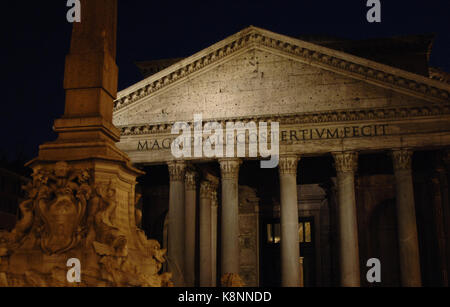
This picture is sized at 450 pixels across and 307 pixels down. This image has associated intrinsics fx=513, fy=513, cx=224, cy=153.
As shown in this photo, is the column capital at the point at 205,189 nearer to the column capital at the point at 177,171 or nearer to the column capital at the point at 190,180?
the column capital at the point at 190,180

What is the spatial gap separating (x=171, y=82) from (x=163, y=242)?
434 inches

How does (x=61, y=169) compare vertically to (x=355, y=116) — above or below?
below

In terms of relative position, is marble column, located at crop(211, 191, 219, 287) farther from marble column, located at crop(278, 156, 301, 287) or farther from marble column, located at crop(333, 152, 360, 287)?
marble column, located at crop(333, 152, 360, 287)

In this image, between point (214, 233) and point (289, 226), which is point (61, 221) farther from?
point (214, 233)

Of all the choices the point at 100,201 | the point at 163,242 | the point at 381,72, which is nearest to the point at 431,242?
the point at 381,72

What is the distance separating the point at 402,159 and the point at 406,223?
2477 millimetres

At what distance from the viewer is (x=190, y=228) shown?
22266mm

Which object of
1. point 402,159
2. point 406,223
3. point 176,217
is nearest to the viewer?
point 406,223

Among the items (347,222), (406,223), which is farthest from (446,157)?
(347,222)

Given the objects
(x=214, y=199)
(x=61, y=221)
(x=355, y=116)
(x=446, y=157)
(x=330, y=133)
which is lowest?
(x=61, y=221)

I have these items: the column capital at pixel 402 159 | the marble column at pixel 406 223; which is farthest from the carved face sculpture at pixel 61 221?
the column capital at pixel 402 159

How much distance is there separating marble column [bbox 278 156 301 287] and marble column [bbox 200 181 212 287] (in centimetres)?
429

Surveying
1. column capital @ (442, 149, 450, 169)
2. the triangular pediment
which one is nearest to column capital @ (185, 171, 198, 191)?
the triangular pediment

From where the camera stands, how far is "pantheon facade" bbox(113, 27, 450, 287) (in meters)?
19.9
